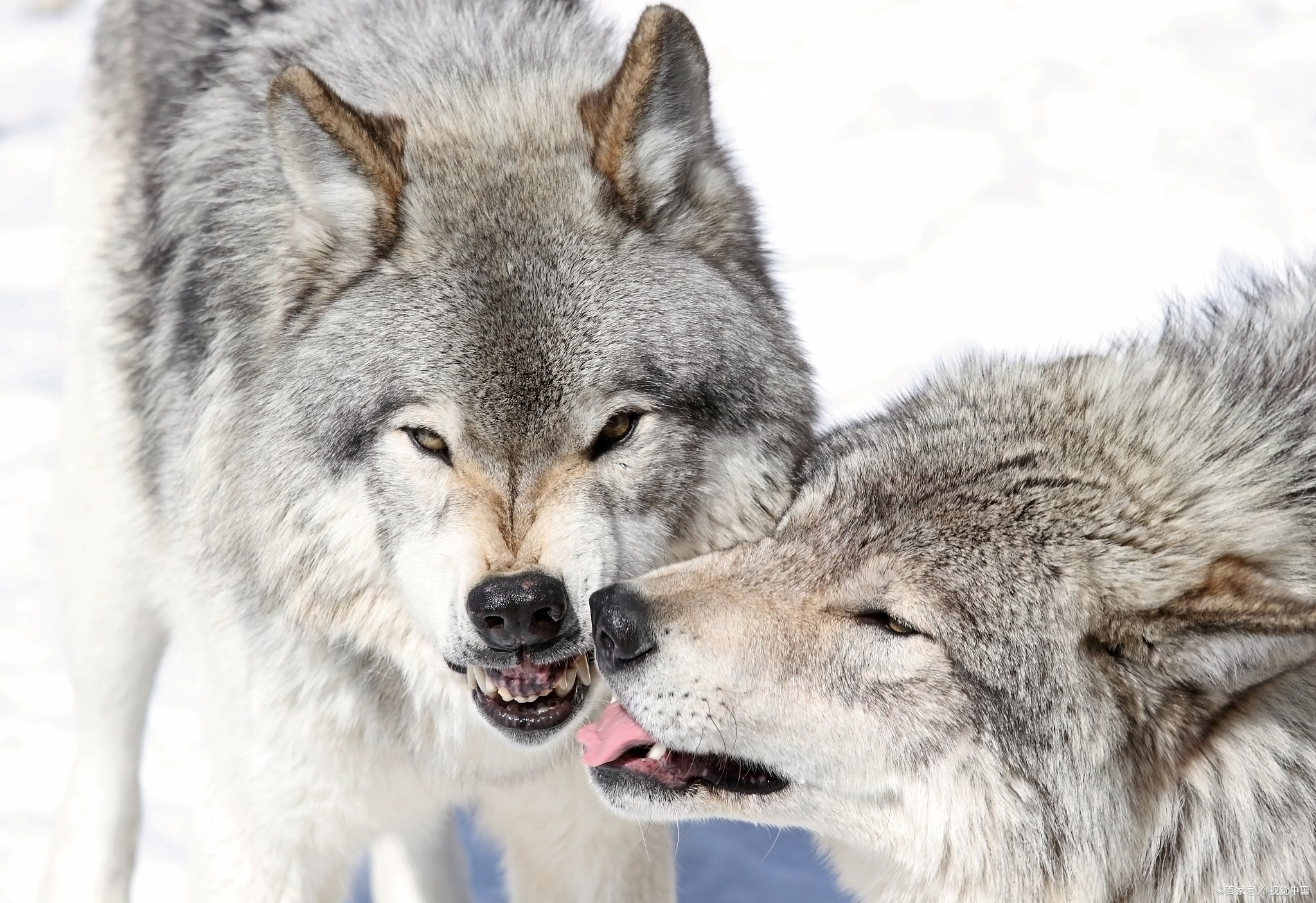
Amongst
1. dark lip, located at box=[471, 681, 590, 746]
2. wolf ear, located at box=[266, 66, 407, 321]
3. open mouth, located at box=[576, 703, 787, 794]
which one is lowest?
dark lip, located at box=[471, 681, 590, 746]

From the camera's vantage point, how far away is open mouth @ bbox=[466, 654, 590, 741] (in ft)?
8.54

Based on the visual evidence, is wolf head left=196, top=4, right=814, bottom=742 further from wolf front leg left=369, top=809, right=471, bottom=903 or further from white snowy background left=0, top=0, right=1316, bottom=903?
white snowy background left=0, top=0, right=1316, bottom=903

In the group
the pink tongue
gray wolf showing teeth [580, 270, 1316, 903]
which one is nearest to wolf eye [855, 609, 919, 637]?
gray wolf showing teeth [580, 270, 1316, 903]

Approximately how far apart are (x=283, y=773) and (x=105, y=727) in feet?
4.32

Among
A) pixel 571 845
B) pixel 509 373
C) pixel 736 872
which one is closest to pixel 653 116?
pixel 509 373

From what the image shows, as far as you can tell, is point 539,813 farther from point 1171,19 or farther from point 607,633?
point 1171,19

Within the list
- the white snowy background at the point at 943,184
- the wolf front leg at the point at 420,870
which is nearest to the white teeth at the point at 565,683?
the wolf front leg at the point at 420,870

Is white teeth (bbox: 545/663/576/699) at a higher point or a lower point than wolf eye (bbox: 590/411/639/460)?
lower

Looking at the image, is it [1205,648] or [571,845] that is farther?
[571,845]

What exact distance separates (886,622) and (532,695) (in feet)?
2.43

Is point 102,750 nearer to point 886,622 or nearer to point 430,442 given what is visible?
point 430,442

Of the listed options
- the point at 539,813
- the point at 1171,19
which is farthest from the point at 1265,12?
the point at 539,813

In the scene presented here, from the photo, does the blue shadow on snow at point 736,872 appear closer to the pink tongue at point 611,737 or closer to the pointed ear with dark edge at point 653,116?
the pink tongue at point 611,737

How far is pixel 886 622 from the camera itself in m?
→ 2.34
